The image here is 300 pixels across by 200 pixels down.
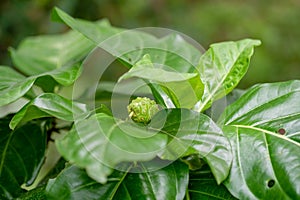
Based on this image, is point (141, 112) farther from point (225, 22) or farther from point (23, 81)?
point (225, 22)

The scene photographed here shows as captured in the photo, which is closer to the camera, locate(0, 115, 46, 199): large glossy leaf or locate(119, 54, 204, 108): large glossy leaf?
locate(119, 54, 204, 108): large glossy leaf

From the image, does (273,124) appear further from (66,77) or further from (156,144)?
(66,77)

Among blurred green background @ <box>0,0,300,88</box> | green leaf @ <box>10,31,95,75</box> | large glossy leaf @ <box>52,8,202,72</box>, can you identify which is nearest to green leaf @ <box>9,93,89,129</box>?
large glossy leaf @ <box>52,8,202,72</box>

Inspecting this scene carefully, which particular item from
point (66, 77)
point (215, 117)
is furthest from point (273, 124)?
point (66, 77)

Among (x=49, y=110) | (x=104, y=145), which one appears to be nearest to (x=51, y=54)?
(x=49, y=110)

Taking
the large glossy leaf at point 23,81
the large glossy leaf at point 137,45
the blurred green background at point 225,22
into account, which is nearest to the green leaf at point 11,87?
the large glossy leaf at point 23,81

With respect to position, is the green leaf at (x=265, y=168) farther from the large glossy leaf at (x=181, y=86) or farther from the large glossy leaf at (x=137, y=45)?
the large glossy leaf at (x=137, y=45)

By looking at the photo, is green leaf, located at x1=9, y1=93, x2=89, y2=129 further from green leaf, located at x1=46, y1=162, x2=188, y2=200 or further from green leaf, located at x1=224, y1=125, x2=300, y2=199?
green leaf, located at x1=224, y1=125, x2=300, y2=199
